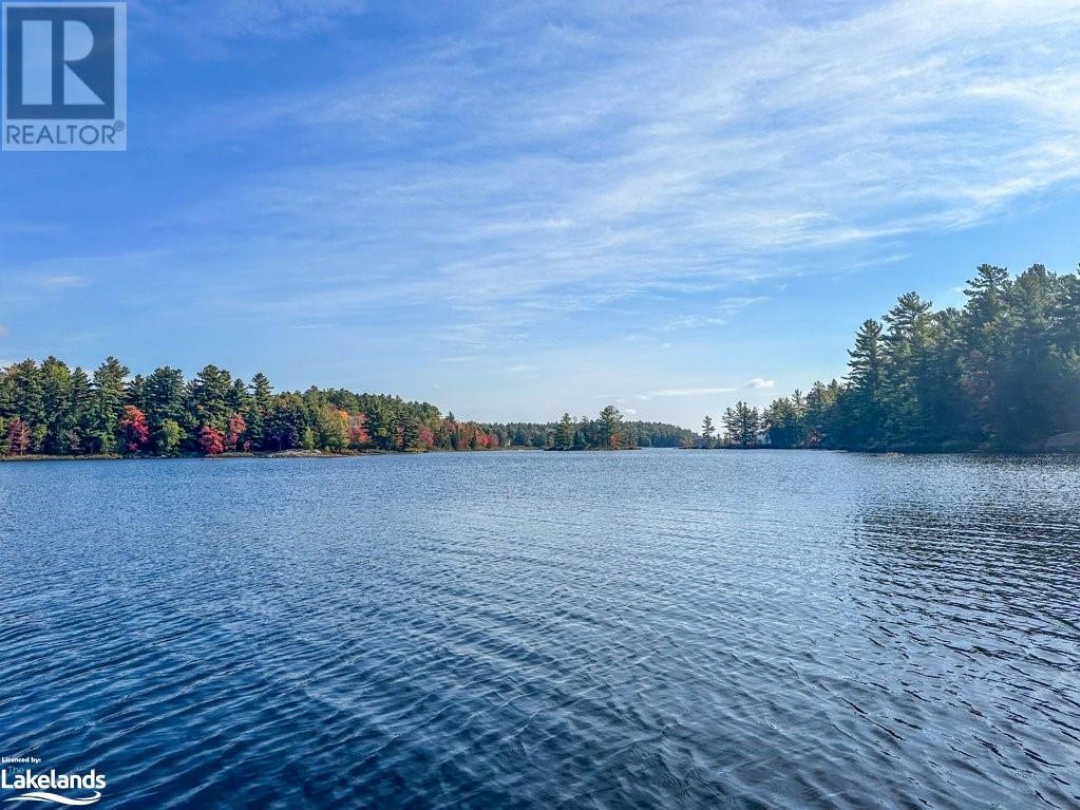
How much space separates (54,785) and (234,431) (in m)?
194

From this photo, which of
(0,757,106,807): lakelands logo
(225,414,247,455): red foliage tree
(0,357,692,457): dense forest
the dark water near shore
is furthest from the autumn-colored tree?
(0,757,106,807): lakelands logo

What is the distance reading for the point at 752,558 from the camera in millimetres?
32469

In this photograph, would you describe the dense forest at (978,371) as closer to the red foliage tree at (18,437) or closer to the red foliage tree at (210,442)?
the red foliage tree at (210,442)

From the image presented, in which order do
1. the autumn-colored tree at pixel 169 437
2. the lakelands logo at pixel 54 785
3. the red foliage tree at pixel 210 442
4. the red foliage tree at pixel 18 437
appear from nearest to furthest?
the lakelands logo at pixel 54 785, the red foliage tree at pixel 18 437, the autumn-colored tree at pixel 169 437, the red foliage tree at pixel 210 442

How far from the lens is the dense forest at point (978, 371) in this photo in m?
105

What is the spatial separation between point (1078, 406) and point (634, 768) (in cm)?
12479

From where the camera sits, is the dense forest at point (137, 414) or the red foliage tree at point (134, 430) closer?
the dense forest at point (137, 414)

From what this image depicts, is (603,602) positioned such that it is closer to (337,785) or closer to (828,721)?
(828,721)

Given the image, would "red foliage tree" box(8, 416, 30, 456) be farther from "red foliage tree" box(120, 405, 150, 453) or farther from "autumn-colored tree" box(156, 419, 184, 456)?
"autumn-colored tree" box(156, 419, 184, 456)

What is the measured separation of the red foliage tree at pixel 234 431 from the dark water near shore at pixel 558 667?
157553 millimetres

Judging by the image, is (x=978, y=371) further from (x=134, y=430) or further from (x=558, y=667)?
(x=134, y=430)

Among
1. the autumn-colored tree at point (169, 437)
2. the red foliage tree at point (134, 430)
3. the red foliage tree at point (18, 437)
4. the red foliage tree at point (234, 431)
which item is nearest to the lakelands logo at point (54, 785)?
the autumn-colored tree at point (169, 437)

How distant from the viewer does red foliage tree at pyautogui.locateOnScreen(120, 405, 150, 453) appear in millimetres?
173500

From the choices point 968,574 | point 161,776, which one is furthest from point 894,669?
point 161,776
